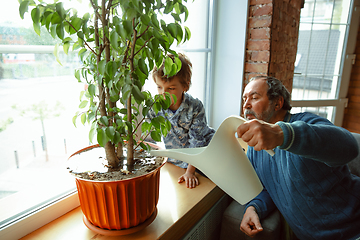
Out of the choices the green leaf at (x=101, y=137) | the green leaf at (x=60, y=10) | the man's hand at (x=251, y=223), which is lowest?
the man's hand at (x=251, y=223)

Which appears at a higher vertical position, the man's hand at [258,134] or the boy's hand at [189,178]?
the man's hand at [258,134]

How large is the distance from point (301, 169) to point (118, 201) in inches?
31.3

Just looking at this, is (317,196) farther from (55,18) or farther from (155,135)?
(55,18)

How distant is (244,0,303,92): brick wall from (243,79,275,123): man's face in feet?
2.31

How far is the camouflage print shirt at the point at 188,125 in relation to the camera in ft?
4.43

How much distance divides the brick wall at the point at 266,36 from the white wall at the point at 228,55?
7 centimetres

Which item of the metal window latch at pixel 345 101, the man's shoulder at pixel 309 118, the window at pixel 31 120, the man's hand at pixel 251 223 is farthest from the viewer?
the metal window latch at pixel 345 101

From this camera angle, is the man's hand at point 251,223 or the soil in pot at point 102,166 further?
the man's hand at point 251,223

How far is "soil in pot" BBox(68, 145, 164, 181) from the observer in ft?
2.62

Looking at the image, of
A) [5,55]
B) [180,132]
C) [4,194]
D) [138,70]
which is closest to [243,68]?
[180,132]

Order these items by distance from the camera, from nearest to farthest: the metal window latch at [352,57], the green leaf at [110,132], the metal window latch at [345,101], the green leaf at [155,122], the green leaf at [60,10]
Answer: the green leaf at [60,10], the green leaf at [110,132], the green leaf at [155,122], the metal window latch at [352,57], the metal window latch at [345,101]

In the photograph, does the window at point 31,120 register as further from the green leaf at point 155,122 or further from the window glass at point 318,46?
the window glass at point 318,46

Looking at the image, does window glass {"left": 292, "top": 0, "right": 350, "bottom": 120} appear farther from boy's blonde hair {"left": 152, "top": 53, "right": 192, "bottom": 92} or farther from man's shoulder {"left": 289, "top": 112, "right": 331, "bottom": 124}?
boy's blonde hair {"left": 152, "top": 53, "right": 192, "bottom": 92}

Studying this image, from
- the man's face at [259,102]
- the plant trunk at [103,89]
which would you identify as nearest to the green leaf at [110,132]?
the plant trunk at [103,89]
